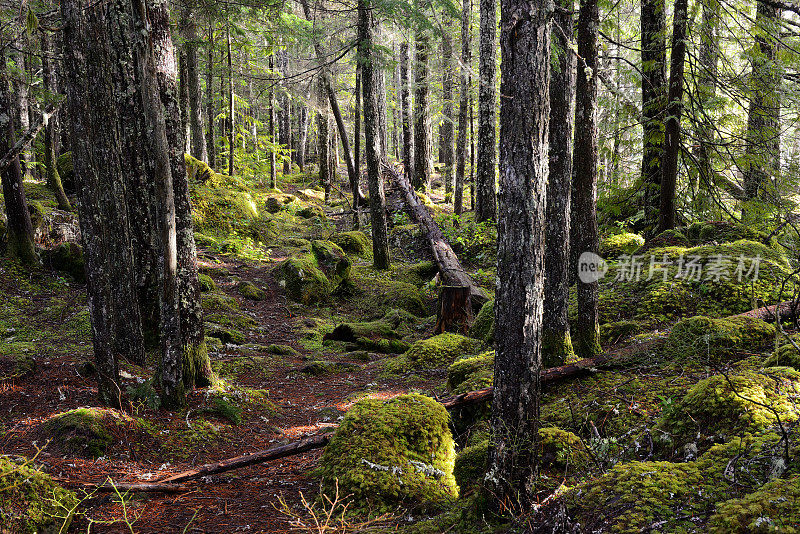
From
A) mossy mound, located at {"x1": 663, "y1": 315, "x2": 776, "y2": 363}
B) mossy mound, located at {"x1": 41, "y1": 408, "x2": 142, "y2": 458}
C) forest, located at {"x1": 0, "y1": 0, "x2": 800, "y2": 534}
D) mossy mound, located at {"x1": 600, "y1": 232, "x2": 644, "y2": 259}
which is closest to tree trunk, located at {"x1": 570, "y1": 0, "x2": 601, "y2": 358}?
forest, located at {"x1": 0, "y1": 0, "x2": 800, "y2": 534}

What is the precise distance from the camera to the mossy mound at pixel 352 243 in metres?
16.9

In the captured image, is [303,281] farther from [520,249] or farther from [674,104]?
[520,249]

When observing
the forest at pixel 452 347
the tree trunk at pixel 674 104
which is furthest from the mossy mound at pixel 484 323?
the tree trunk at pixel 674 104

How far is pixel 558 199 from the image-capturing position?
541cm

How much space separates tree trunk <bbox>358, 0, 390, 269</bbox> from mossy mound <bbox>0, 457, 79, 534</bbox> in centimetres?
1109

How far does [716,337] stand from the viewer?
17.3ft

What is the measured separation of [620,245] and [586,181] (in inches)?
188

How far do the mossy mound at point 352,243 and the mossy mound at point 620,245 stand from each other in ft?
28.8

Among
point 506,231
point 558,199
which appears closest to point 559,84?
point 558,199

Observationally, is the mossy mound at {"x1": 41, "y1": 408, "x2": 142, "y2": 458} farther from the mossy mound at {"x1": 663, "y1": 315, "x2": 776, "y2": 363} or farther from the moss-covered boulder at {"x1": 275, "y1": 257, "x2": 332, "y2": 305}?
the moss-covered boulder at {"x1": 275, "y1": 257, "x2": 332, "y2": 305}

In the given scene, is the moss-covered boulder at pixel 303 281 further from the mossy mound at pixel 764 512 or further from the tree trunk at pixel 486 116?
the mossy mound at pixel 764 512

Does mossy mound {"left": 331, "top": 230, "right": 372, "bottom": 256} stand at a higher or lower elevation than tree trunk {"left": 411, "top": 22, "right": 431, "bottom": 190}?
lower

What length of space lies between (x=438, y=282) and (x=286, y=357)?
14.8 feet

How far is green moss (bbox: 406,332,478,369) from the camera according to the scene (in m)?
8.22
